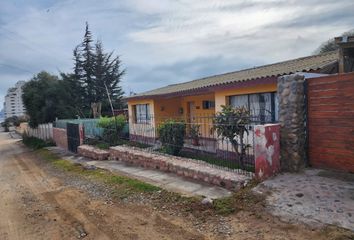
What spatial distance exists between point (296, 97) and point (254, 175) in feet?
6.97

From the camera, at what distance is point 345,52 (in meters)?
8.73

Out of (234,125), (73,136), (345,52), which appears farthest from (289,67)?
(73,136)

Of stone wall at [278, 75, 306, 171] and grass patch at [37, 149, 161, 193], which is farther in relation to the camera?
grass patch at [37, 149, 161, 193]

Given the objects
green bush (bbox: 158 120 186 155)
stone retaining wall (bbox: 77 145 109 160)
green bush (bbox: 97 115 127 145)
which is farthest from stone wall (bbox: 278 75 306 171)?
green bush (bbox: 97 115 127 145)

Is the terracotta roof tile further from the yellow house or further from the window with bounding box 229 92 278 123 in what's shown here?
the window with bounding box 229 92 278 123

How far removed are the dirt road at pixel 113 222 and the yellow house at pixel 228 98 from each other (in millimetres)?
3723

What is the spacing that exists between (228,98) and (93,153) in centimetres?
689

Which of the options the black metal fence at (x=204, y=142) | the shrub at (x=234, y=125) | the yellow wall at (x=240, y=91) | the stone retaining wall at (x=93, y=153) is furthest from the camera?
the stone retaining wall at (x=93, y=153)

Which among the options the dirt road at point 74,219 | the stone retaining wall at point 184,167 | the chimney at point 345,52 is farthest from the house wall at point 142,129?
the chimney at point 345,52

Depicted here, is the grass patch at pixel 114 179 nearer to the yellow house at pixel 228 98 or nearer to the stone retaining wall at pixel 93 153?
the stone retaining wall at pixel 93 153

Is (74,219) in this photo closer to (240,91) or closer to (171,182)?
(171,182)

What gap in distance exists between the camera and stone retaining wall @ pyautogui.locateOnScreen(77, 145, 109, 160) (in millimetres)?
13633

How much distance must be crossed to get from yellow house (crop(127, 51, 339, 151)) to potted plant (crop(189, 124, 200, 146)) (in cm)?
21

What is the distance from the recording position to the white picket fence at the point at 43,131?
25289 millimetres
